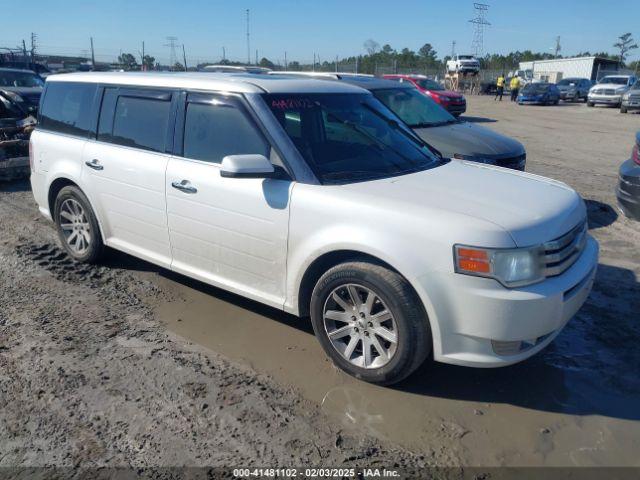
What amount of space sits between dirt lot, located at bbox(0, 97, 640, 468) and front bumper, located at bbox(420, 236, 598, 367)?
40cm

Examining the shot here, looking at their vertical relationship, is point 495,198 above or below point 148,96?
below

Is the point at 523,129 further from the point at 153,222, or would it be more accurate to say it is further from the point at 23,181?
the point at 153,222

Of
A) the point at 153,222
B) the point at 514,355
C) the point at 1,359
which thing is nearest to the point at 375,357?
the point at 514,355

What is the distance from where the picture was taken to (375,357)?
3.49 meters

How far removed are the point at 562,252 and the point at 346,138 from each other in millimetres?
1758

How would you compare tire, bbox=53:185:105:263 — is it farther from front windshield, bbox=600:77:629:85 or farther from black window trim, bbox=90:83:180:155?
front windshield, bbox=600:77:629:85

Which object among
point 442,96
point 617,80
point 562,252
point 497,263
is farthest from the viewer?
point 617,80

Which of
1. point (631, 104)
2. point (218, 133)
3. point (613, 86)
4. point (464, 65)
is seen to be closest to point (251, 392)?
point (218, 133)

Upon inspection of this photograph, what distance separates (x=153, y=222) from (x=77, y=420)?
1797 millimetres

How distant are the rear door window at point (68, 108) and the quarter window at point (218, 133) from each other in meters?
1.39

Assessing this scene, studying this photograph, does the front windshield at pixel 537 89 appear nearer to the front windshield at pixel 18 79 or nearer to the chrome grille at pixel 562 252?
the front windshield at pixel 18 79

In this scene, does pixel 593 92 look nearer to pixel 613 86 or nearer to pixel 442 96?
pixel 613 86

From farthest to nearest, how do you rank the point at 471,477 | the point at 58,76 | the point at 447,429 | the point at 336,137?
the point at 58,76
the point at 336,137
the point at 447,429
the point at 471,477

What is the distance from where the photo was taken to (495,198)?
3.50 metres
